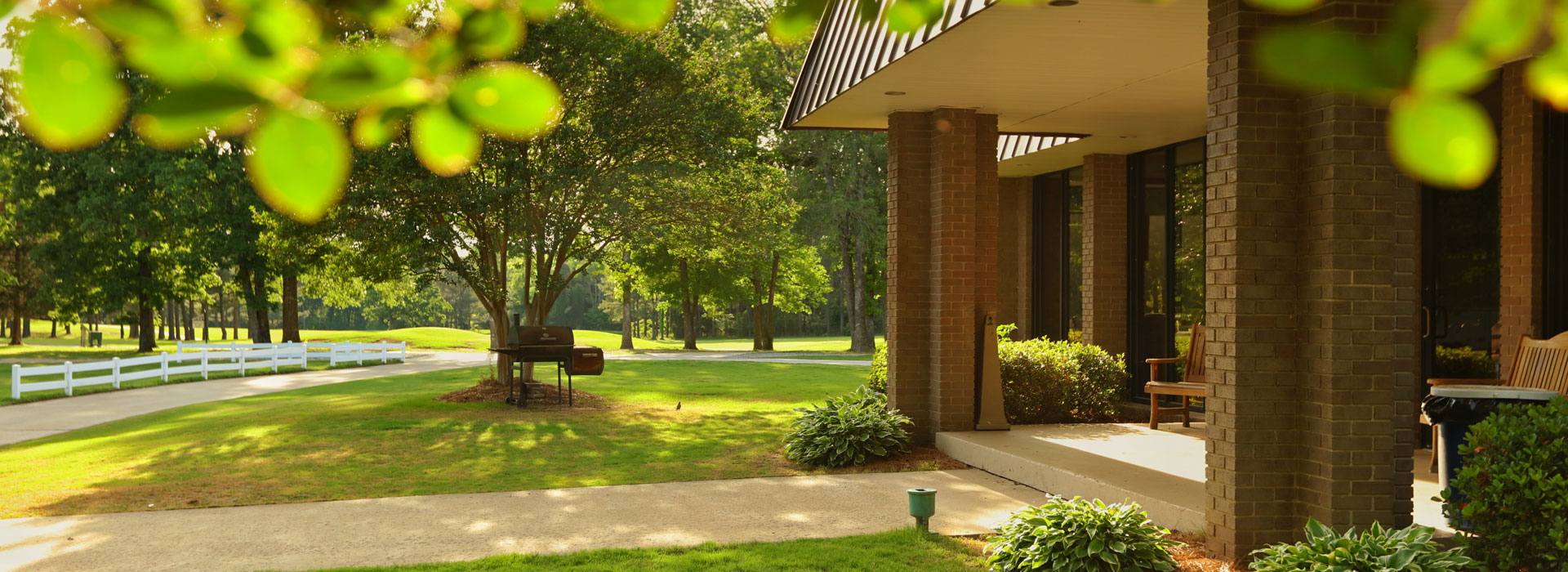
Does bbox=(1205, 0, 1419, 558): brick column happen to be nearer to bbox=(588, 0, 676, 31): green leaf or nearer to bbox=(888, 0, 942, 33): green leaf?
bbox=(888, 0, 942, 33): green leaf

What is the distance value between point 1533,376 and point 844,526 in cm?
477

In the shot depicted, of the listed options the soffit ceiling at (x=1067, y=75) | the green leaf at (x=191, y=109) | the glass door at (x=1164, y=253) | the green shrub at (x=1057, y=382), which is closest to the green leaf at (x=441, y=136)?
the green leaf at (x=191, y=109)

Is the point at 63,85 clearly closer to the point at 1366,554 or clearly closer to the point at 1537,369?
the point at 1366,554

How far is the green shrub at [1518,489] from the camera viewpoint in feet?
14.5

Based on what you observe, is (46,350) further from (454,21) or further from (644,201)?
(454,21)

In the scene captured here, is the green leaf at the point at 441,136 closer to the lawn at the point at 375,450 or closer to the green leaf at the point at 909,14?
the green leaf at the point at 909,14

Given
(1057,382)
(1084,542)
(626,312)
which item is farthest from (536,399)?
(626,312)

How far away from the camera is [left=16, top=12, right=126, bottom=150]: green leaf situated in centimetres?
64

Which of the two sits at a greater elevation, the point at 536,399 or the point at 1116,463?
the point at 1116,463

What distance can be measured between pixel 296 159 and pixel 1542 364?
833cm

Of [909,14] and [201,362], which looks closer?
[909,14]

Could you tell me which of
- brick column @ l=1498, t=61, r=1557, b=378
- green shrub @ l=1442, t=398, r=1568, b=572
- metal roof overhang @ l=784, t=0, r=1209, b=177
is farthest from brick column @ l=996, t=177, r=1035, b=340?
green shrub @ l=1442, t=398, r=1568, b=572

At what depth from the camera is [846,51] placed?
8.94 metres

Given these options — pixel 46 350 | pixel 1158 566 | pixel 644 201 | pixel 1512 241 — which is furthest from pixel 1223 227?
pixel 46 350
